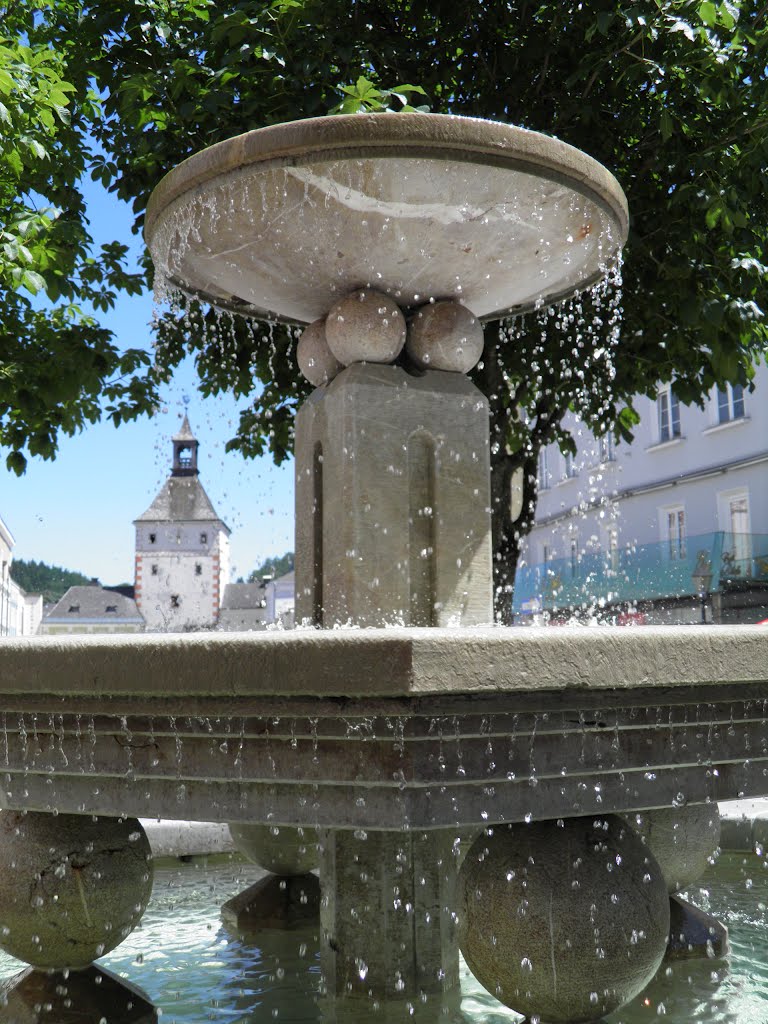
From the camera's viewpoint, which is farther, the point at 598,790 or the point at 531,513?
the point at 531,513

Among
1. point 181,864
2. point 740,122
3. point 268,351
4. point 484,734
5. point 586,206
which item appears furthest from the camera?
point 268,351

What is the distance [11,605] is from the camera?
64750 mm

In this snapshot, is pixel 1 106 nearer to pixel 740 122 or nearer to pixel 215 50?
pixel 215 50

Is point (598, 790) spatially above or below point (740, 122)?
below

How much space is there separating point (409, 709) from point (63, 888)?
A: 132 cm

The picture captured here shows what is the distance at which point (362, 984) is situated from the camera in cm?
290

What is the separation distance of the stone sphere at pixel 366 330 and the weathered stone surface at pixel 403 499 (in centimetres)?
8

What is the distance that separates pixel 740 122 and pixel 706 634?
6020 mm

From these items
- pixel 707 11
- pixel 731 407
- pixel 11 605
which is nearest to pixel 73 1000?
pixel 707 11

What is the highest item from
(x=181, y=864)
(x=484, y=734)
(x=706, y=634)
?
(x=706, y=634)

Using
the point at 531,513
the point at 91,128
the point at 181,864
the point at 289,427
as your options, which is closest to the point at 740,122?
the point at 531,513

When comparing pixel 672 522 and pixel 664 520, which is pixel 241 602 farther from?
pixel 672 522

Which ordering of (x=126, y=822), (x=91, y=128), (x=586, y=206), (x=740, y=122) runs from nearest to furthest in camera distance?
(x=126, y=822), (x=586, y=206), (x=740, y=122), (x=91, y=128)

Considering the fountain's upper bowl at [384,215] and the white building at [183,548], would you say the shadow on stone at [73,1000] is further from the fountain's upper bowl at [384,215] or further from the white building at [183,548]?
the white building at [183,548]
